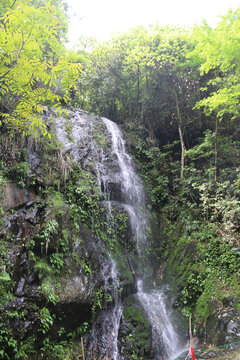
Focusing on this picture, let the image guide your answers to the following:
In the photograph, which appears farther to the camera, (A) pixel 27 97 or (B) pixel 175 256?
(B) pixel 175 256

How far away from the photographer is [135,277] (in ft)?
25.8

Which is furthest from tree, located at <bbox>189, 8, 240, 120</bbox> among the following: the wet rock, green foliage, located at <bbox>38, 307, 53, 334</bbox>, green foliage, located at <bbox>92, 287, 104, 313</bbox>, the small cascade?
green foliage, located at <bbox>38, 307, 53, 334</bbox>

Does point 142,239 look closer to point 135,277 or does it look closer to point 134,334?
point 135,277

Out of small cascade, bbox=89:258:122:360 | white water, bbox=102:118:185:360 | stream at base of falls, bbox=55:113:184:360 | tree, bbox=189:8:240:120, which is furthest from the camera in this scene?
tree, bbox=189:8:240:120

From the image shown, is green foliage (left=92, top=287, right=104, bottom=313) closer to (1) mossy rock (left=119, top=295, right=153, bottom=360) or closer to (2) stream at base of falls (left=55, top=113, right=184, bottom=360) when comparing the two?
(2) stream at base of falls (left=55, top=113, right=184, bottom=360)

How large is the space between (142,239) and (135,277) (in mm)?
1656

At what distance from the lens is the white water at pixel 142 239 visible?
6.36 metres

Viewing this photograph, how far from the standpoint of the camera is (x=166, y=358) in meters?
6.03

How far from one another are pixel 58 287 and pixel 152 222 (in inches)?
220

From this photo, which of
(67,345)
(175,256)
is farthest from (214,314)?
(67,345)

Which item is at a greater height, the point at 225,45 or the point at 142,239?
the point at 225,45

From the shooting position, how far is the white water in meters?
6.36

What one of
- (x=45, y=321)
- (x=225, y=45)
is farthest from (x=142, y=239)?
(x=225, y=45)

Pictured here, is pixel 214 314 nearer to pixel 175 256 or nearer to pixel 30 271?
pixel 175 256
